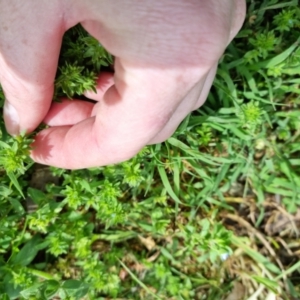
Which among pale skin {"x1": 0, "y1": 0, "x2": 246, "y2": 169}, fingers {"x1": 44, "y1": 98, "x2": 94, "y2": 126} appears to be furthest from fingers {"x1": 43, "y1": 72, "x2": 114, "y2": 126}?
pale skin {"x1": 0, "y1": 0, "x2": 246, "y2": 169}

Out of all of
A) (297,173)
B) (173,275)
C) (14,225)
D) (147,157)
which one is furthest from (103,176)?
(297,173)

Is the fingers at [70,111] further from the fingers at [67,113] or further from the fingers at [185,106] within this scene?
the fingers at [185,106]

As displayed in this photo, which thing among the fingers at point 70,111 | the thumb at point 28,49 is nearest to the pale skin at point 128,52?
the thumb at point 28,49

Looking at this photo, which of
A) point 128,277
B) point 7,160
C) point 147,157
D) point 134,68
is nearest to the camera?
point 134,68

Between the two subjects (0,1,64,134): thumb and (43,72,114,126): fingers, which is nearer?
(0,1,64,134): thumb

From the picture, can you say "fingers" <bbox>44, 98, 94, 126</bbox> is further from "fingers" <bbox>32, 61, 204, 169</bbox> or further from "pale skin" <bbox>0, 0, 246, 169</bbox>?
"pale skin" <bbox>0, 0, 246, 169</bbox>

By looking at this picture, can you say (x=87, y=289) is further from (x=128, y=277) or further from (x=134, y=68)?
(x=134, y=68)
